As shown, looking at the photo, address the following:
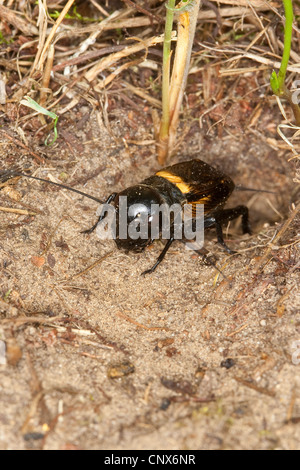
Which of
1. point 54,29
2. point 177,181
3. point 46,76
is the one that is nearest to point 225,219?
point 177,181

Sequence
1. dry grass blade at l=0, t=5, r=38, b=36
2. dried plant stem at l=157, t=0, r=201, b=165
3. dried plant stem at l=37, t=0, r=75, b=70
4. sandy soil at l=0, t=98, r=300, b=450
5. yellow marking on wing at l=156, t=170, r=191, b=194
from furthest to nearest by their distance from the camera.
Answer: yellow marking on wing at l=156, t=170, r=191, b=194
dry grass blade at l=0, t=5, r=38, b=36
dried plant stem at l=37, t=0, r=75, b=70
dried plant stem at l=157, t=0, r=201, b=165
sandy soil at l=0, t=98, r=300, b=450

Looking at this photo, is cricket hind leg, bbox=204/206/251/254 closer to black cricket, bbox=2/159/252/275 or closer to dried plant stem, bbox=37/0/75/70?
black cricket, bbox=2/159/252/275

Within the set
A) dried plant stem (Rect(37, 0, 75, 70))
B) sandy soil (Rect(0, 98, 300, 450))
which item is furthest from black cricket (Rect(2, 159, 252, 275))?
dried plant stem (Rect(37, 0, 75, 70))

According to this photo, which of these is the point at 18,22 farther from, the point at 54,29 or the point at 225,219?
the point at 225,219

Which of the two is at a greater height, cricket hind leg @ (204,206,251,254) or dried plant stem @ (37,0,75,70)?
dried plant stem @ (37,0,75,70)

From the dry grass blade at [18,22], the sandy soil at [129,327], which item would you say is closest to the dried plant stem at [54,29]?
the dry grass blade at [18,22]

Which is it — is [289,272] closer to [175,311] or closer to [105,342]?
[175,311]

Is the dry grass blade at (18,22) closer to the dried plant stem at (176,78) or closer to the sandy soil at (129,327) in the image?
the sandy soil at (129,327)

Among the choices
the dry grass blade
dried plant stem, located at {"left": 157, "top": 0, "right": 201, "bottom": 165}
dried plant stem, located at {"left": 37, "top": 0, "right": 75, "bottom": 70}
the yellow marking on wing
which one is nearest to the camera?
dried plant stem, located at {"left": 157, "top": 0, "right": 201, "bottom": 165}
